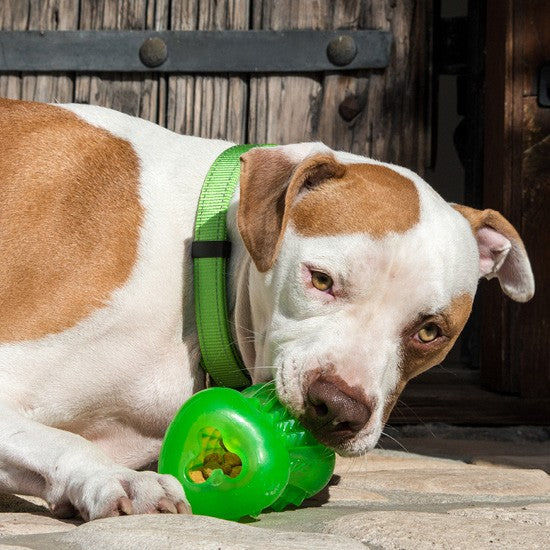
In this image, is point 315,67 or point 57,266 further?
point 315,67

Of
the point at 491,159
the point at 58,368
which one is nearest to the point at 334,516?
the point at 58,368

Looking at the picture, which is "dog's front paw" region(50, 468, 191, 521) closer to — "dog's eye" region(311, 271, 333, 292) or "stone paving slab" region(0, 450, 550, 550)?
Answer: "stone paving slab" region(0, 450, 550, 550)

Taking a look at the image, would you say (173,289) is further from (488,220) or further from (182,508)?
(488,220)

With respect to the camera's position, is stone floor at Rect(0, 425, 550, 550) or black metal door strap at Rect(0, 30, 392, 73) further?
black metal door strap at Rect(0, 30, 392, 73)

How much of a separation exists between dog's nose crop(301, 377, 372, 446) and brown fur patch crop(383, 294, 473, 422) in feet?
0.67

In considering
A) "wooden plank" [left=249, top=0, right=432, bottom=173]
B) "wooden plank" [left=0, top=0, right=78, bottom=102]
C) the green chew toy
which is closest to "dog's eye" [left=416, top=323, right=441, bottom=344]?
the green chew toy

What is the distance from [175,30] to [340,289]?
88.5 inches

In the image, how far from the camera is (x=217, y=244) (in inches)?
116

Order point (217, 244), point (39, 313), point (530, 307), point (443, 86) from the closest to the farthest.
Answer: point (39, 313) < point (217, 244) < point (530, 307) < point (443, 86)

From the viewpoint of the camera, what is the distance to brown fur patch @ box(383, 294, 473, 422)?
108 inches

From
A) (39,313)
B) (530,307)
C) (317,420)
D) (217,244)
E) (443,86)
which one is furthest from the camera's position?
(443,86)

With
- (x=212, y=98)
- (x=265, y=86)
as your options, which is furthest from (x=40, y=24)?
(x=265, y=86)

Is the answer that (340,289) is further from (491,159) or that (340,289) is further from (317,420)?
(491,159)

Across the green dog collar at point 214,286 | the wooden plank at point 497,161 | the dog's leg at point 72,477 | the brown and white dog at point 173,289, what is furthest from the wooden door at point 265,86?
the dog's leg at point 72,477
